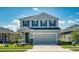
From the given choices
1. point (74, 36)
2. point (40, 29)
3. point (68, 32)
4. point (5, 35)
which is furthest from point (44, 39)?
point (5, 35)

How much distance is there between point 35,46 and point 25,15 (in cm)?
159

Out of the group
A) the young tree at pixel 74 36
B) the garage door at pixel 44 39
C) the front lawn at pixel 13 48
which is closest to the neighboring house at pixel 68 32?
the young tree at pixel 74 36

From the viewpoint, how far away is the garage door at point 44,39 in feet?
49.2

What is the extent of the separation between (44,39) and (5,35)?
1946 mm

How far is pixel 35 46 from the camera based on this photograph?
1504 centimetres

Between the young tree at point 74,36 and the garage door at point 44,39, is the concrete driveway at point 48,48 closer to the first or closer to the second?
the garage door at point 44,39

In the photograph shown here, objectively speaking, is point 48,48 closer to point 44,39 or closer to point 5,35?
point 44,39

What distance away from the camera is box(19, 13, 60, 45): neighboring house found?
15.0 meters

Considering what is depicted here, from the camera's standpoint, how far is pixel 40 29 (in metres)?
15.2

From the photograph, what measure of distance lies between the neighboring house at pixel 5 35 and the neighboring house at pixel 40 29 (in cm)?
63

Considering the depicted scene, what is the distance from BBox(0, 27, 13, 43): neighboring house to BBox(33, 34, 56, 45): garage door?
A: 124 centimetres
